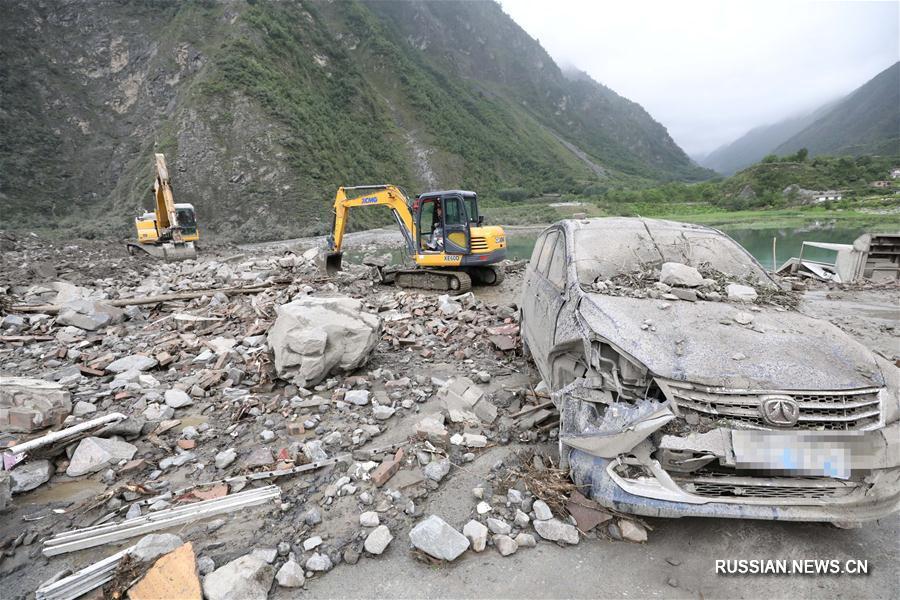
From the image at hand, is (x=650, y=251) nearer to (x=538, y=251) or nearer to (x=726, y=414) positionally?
(x=538, y=251)

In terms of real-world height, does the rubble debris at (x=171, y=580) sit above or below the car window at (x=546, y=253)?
below

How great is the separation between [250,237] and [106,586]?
105 feet

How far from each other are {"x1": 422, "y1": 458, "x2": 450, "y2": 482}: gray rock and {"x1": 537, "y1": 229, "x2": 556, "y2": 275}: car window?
2.40 metres

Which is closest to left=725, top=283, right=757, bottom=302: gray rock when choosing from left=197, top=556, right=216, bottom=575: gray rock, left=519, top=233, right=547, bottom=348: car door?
left=519, top=233, right=547, bottom=348: car door

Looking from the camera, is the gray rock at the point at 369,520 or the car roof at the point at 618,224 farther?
the car roof at the point at 618,224

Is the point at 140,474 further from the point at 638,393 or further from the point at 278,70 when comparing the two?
the point at 278,70

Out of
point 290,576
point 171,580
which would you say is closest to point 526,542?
point 290,576

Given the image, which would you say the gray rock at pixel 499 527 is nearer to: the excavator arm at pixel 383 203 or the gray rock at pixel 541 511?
the gray rock at pixel 541 511

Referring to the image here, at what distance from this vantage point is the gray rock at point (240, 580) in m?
2.25

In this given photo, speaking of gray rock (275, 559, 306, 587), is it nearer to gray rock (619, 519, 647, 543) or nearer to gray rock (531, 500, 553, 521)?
gray rock (531, 500, 553, 521)

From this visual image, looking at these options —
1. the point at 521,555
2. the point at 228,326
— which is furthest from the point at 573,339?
the point at 228,326

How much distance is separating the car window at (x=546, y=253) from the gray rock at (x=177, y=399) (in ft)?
13.6

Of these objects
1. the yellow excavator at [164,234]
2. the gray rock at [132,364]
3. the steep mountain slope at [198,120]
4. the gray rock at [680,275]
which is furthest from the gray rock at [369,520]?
the steep mountain slope at [198,120]

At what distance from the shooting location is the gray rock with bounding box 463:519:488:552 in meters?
2.60
